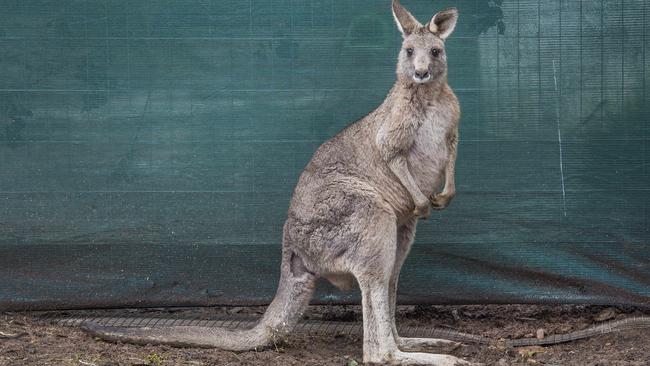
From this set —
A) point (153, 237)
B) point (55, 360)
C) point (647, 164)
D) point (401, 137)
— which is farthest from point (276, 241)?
point (647, 164)

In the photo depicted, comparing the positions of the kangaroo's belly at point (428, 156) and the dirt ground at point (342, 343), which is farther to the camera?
the kangaroo's belly at point (428, 156)

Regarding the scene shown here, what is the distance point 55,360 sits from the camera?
5074 mm

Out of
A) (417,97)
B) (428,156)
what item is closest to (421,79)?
(417,97)

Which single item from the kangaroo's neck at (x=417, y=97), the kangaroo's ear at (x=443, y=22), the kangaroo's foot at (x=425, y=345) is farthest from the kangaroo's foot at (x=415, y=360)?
the kangaroo's ear at (x=443, y=22)

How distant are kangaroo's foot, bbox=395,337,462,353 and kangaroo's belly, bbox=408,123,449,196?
2.63 ft

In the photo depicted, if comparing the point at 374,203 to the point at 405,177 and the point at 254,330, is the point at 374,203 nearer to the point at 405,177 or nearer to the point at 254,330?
the point at 405,177

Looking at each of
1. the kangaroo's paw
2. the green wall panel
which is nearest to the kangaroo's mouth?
the kangaroo's paw

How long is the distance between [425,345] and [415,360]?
0.40 meters

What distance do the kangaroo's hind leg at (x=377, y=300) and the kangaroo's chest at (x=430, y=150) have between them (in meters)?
0.42

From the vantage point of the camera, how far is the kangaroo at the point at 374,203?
5.14 m

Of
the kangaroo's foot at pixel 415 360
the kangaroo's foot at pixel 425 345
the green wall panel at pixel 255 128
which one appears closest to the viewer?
the kangaroo's foot at pixel 415 360

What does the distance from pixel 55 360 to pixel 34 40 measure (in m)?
1.90

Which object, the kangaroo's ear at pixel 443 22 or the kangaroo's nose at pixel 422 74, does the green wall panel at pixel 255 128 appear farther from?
the kangaroo's nose at pixel 422 74

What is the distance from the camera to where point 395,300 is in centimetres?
564
